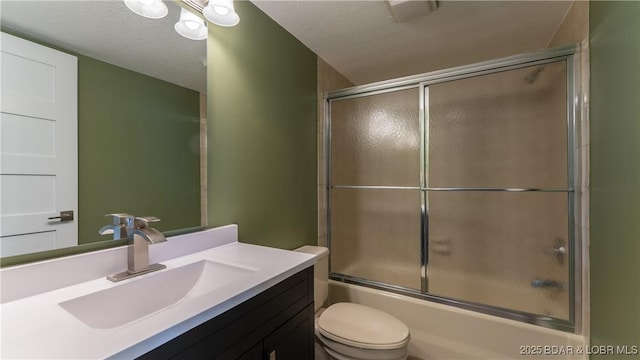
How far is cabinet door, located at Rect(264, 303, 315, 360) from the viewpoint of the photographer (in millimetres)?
817

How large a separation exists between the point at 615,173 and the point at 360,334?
130cm

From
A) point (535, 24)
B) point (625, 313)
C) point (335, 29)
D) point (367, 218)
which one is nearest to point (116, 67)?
point (335, 29)

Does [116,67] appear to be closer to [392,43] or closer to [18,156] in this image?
[18,156]

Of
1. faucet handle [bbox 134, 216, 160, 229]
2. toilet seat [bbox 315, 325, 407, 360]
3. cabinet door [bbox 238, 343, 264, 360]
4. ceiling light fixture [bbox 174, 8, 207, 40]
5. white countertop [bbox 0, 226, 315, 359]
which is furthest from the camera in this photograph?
toilet seat [bbox 315, 325, 407, 360]

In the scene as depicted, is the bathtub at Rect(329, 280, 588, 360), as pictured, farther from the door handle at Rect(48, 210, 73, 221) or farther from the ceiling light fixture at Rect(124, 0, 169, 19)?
the ceiling light fixture at Rect(124, 0, 169, 19)

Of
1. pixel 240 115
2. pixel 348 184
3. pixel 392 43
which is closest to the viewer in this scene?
pixel 240 115

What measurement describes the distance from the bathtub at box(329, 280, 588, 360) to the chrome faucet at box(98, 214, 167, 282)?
1.49 meters

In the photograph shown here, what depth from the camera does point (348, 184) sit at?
7.13ft

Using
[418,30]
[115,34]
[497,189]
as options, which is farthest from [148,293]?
[418,30]

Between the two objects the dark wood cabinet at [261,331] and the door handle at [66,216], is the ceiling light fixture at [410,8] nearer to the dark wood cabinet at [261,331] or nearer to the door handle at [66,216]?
the dark wood cabinet at [261,331]

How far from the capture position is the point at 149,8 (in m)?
0.98

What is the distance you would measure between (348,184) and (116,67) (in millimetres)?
1642

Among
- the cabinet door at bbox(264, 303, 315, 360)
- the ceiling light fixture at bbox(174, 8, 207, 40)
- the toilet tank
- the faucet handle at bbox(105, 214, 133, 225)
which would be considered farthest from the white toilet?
the ceiling light fixture at bbox(174, 8, 207, 40)

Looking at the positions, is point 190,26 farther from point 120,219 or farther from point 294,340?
point 294,340
